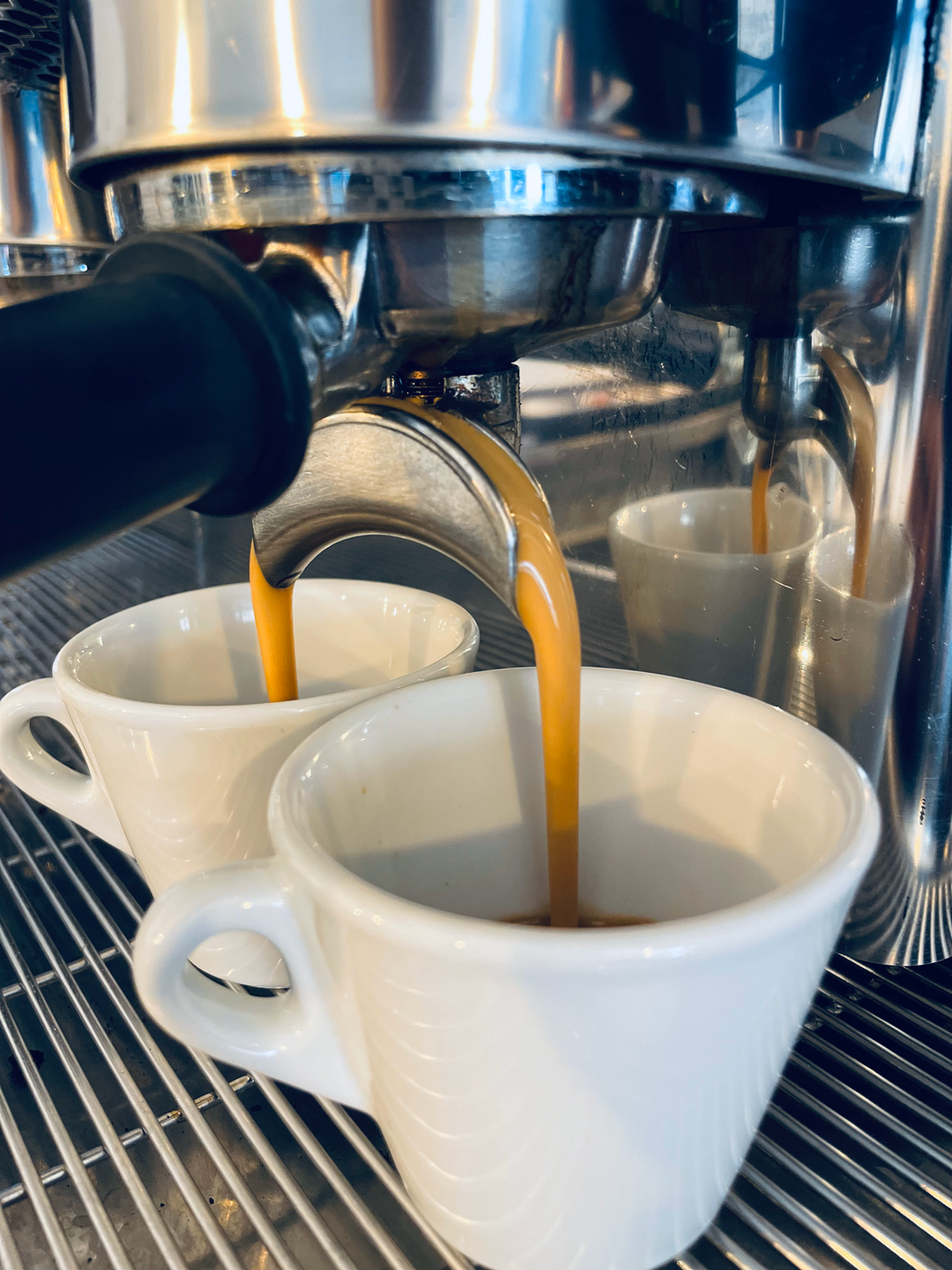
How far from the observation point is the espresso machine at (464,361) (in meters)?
0.17

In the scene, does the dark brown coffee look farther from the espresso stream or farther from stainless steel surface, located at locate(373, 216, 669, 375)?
stainless steel surface, located at locate(373, 216, 669, 375)

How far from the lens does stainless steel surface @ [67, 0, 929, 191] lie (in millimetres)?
179

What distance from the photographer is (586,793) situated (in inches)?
11.9

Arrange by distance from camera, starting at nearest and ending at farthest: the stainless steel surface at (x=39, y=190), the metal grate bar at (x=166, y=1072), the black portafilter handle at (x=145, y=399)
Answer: the black portafilter handle at (x=145, y=399) < the metal grate bar at (x=166, y=1072) < the stainless steel surface at (x=39, y=190)

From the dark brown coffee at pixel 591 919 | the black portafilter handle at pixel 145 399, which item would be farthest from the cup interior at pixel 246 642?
the black portafilter handle at pixel 145 399

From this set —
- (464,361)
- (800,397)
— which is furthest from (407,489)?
(800,397)

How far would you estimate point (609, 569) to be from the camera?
401 millimetres

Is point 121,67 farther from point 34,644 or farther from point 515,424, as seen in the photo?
point 34,644

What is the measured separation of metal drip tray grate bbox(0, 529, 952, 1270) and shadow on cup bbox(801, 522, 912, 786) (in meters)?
0.08

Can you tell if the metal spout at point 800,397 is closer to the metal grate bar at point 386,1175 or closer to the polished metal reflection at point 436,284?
the polished metal reflection at point 436,284

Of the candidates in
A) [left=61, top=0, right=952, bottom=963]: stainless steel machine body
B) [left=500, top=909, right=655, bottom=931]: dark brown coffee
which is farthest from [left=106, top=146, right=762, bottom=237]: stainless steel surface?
[left=500, top=909, right=655, bottom=931]: dark brown coffee

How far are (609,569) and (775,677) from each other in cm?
9

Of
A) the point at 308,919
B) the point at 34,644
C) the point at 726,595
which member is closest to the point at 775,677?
the point at 726,595

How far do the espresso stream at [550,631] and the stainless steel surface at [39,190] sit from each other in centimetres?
16
